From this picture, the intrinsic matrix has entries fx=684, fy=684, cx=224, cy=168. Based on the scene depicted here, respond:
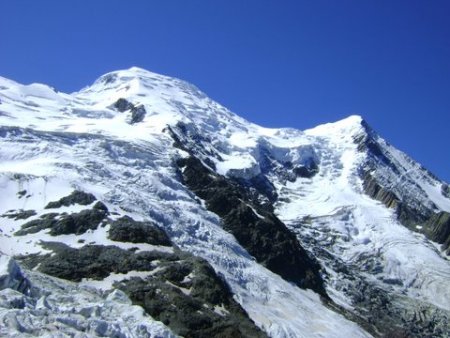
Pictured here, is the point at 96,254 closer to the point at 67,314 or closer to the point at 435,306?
the point at 67,314

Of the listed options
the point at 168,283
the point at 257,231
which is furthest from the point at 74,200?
the point at 257,231

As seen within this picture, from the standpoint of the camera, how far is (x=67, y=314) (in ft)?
155

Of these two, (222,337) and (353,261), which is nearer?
(222,337)

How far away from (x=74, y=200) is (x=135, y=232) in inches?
725

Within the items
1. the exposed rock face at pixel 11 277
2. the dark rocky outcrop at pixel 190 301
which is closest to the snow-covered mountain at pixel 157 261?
the exposed rock face at pixel 11 277

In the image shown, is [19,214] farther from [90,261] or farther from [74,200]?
[90,261]

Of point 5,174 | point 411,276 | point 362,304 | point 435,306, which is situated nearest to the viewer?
point 5,174

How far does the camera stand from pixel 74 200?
413 feet

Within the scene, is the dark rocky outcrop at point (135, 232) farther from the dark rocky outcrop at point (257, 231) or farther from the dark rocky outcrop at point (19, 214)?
the dark rocky outcrop at point (257, 231)

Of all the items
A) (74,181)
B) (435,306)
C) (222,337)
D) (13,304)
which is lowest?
(13,304)

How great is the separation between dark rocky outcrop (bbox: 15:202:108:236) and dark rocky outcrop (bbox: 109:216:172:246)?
3.55 meters

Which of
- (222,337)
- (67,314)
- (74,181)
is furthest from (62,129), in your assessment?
(67,314)

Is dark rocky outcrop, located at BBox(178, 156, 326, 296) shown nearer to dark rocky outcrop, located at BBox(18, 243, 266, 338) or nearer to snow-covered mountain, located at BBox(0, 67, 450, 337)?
snow-covered mountain, located at BBox(0, 67, 450, 337)

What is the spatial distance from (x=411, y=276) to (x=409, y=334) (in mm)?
42949
